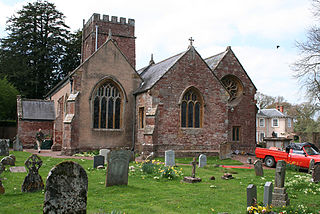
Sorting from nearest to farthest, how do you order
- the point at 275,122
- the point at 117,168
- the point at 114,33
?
the point at 117,168, the point at 114,33, the point at 275,122

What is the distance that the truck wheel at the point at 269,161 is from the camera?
18375 mm

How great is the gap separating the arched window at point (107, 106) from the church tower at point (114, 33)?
10.1m

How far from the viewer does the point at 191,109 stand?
75.9 feet

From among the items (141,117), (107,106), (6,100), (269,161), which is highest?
(6,100)

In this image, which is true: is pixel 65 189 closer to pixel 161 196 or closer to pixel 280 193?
pixel 161 196

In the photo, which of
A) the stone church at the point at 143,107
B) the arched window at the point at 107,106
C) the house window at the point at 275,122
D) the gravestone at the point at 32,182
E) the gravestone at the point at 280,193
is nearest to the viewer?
the gravestone at the point at 280,193

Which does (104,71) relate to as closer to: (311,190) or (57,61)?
(311,190)

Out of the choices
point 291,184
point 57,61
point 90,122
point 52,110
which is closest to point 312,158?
point 291,184

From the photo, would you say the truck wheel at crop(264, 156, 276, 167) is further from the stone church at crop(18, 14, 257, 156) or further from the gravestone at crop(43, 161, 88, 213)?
the gravestone at crop(43, 161, 88, 213)

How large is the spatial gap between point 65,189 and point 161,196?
4.32 metres

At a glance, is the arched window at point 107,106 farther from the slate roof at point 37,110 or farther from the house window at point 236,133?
the house window at point 236,133

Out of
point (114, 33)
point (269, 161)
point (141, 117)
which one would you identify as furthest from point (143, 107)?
point (114, 33)

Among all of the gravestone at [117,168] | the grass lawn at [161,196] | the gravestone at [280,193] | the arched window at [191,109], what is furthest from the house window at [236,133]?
the gravestone at [280,193]

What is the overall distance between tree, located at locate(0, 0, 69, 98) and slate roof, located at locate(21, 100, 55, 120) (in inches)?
403
